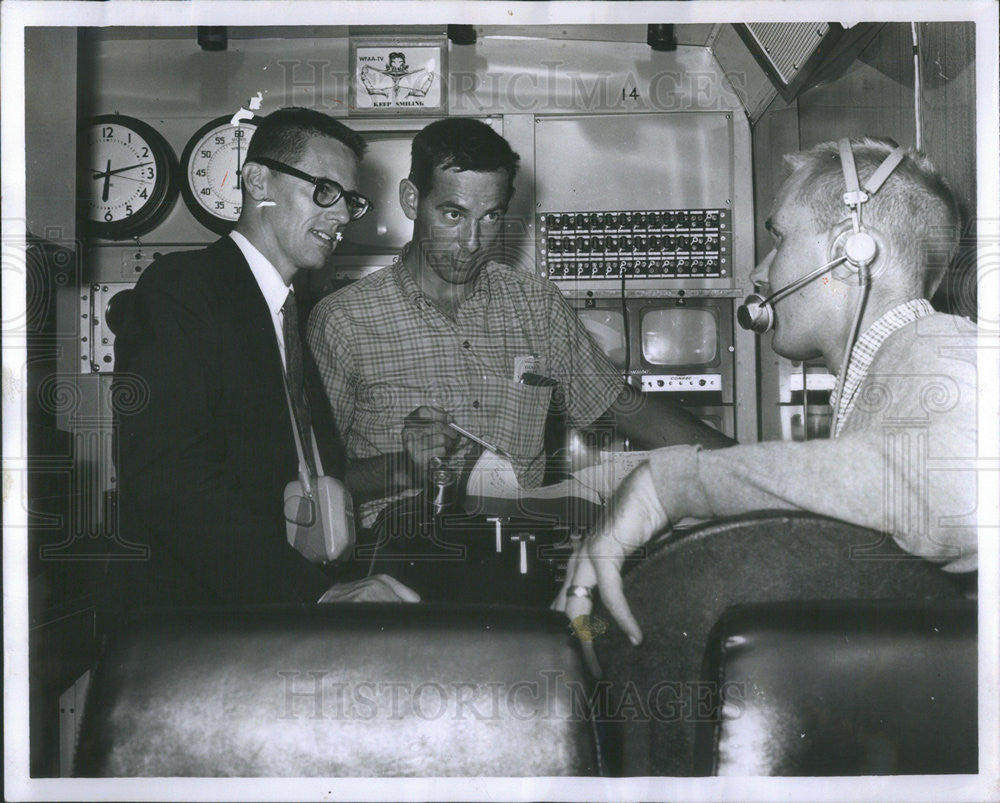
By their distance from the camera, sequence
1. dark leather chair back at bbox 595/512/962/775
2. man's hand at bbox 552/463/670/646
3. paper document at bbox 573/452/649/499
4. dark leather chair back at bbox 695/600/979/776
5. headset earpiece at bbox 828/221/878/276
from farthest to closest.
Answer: paper document at bbox 573/452/649/499, headset earpiece at bbox 828/221/878/276, man's hand at bbox 552/463/670/646, dark leather chair back at bbox 595/512/962/775, dark leather chair back at bbox 695/600/979/776

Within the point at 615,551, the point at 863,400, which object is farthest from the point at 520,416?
the point at 863,400

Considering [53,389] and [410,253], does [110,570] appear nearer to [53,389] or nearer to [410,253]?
[53,389]

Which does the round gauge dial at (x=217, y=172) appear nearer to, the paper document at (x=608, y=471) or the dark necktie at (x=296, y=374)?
the dark necktie at (x=296, y=374)

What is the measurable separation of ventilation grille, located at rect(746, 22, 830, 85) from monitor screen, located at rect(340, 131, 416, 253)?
59cm

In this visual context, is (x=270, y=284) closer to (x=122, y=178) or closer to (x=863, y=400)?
(x=122, y=178)

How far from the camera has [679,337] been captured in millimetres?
1530

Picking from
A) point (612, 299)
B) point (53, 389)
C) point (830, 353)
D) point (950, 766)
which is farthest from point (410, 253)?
point (950, 766)

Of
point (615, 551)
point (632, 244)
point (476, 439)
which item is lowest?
point (615, 551)

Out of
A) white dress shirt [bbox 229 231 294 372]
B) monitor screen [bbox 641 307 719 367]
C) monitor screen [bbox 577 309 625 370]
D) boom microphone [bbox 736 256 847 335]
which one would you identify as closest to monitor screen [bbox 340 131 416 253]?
white dress shirt [bbox 229 231 294 372]

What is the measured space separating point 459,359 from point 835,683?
763mm

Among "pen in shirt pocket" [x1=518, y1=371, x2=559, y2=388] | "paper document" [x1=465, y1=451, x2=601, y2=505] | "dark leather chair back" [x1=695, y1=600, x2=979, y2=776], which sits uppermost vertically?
"pen in shirt pocket" [x1=518, y1=371, x2=559, y2=388]

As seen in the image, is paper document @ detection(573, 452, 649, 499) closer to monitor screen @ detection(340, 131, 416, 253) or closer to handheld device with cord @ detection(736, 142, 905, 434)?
handheld device with cord @ detection(736, 142, 905, 434)

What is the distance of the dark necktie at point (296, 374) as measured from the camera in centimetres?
132

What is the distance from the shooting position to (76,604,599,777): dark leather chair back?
912 mm
